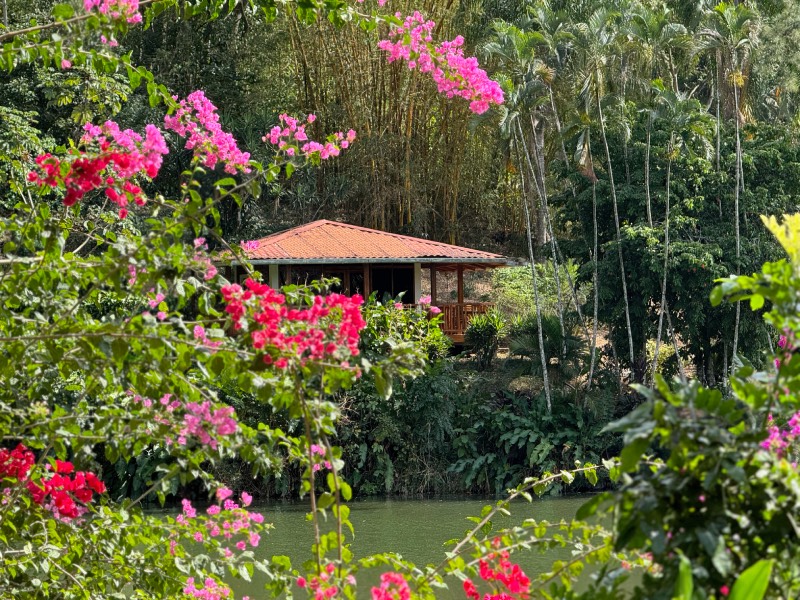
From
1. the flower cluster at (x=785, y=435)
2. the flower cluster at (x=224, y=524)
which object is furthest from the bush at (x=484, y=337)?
the flower cluster at (x=785, y=435)

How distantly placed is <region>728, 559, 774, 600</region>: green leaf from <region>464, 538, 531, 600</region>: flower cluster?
1.31m

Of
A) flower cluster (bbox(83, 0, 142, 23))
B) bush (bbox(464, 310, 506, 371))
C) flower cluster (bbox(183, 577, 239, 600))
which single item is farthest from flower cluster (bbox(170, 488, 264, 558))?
bush (bbox(464, 310, 506, 371))

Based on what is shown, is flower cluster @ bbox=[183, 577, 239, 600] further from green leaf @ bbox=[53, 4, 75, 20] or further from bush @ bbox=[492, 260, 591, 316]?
bush @ bbox=[492, 260, 591, 316]

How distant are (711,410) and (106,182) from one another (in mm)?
1993

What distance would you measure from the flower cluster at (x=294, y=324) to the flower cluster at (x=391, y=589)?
1.79ft

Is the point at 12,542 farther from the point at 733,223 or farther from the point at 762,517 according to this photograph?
the point at 733,223

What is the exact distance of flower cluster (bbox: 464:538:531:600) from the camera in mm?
3270

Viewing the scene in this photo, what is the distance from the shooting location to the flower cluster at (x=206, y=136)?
3.92 meters

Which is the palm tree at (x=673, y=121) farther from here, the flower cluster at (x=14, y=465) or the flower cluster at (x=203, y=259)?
the flower cluster at (x=203, y=259)


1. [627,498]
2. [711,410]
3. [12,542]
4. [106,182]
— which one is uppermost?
[106,182]

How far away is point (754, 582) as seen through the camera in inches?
76.4

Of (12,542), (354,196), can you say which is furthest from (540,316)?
(12,542)

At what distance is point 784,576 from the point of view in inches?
84.6

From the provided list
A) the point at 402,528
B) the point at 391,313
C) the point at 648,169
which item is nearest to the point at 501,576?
the point at 391,313
